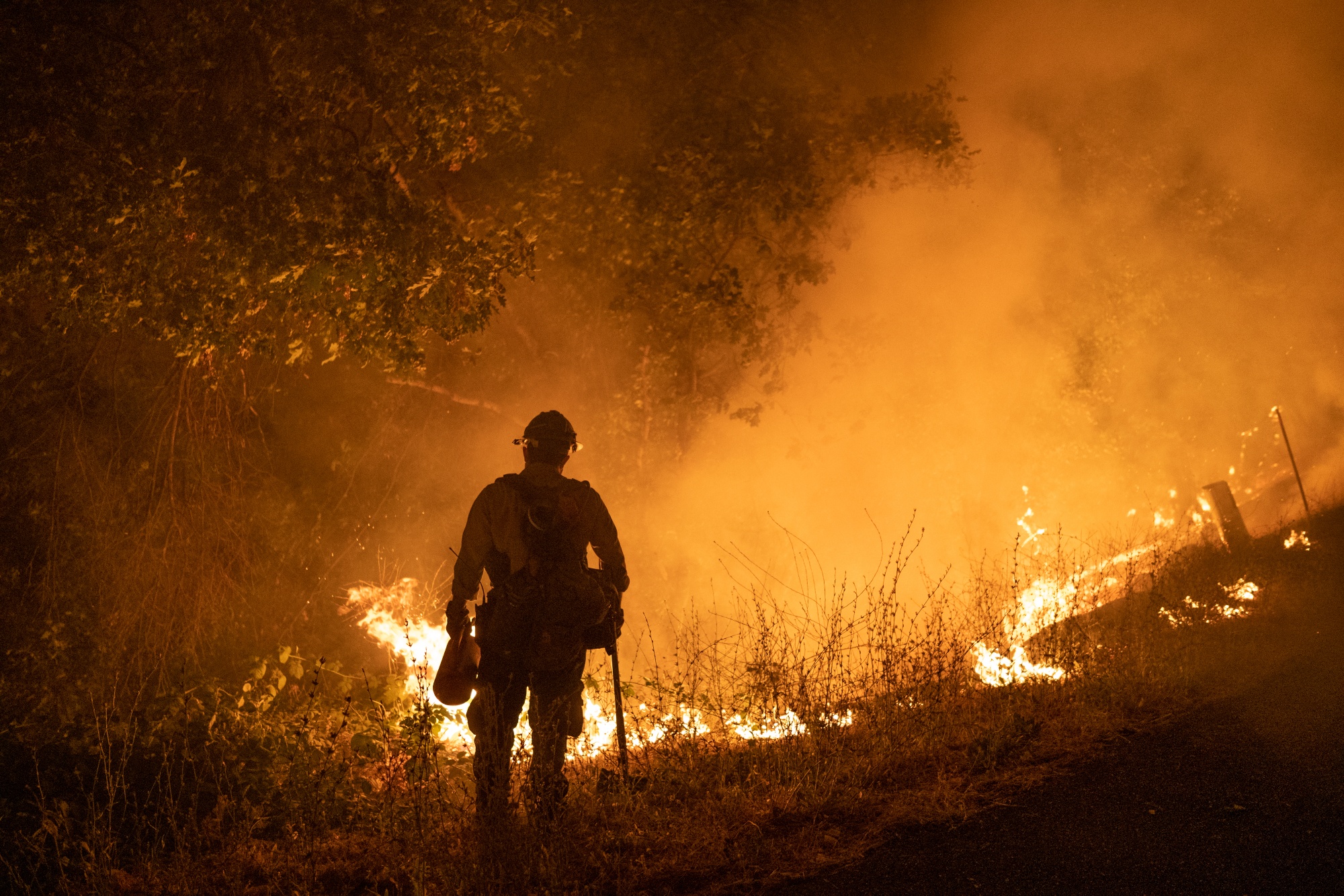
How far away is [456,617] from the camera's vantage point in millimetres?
3697

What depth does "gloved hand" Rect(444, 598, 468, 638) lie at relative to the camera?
367 cm

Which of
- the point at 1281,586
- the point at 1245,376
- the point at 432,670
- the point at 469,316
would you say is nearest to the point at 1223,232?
the point at 1245,376

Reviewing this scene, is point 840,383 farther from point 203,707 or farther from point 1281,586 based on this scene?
point 203,707

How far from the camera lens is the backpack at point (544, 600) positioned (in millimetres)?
3600

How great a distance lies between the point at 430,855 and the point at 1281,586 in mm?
7500

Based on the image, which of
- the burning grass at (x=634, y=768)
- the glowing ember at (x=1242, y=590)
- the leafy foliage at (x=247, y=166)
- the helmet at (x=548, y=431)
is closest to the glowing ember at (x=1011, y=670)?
the burning grass at (x=634, y=768)

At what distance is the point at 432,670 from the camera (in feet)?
21.3

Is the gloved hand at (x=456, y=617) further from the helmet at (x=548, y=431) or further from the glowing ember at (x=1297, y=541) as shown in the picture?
the glowing ember at (x=1297, y=541)

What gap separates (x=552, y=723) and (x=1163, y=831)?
2.25 m

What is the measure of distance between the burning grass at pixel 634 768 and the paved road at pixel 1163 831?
0.18 meters

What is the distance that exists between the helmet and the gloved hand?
2.49 ft

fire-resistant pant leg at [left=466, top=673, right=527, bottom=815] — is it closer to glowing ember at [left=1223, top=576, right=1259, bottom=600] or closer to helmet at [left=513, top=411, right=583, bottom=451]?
helmet at [left=513, top=411, right=583, bottom=451]

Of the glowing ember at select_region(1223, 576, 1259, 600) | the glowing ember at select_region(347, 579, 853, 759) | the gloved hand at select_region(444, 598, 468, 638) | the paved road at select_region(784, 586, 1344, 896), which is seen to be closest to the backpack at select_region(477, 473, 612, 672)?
the gloved hand at select_region(444, 598, 468, 638)

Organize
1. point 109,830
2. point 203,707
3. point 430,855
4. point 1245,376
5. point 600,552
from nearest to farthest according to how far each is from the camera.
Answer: point 430,855 < point 109,830 < point 600,552 < point 203,707 < point 1245,376
